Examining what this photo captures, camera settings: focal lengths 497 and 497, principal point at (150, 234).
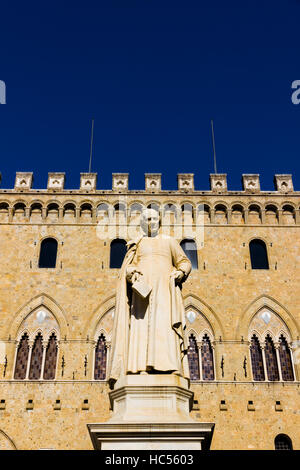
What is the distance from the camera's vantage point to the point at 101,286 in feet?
61.4

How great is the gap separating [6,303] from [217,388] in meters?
8.22

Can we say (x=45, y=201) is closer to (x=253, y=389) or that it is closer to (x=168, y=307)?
(x=253, y=389)

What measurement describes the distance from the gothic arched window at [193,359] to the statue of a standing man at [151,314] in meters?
12.1

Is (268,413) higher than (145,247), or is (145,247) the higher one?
(268,413)

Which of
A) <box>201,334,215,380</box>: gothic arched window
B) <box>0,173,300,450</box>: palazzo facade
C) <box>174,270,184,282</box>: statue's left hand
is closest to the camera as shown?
<box>174,270,184,282</box>: statue's left hand

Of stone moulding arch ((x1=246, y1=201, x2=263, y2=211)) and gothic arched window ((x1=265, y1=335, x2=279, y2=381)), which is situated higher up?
stone moulding arch ((x1=246, y1=201, x2=263, y2=211))

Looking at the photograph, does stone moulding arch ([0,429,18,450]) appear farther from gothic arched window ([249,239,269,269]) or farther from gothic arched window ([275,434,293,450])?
gothic arched window ([249,239,269,269])

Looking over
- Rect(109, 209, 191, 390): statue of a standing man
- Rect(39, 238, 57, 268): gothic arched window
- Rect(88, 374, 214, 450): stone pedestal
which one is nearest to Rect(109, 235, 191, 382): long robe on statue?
Rect(109, 209, 191, 390): statue of a standing man

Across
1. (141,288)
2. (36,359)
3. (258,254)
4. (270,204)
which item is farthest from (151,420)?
(270,204)

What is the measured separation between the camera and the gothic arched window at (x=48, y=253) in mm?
19375

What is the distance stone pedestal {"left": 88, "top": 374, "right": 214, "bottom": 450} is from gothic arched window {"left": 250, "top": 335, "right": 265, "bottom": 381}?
509 inches

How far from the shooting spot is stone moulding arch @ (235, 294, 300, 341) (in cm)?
1805

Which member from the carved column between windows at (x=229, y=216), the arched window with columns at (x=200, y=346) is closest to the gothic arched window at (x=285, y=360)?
the arched window with columns at (x=200, y=346)
